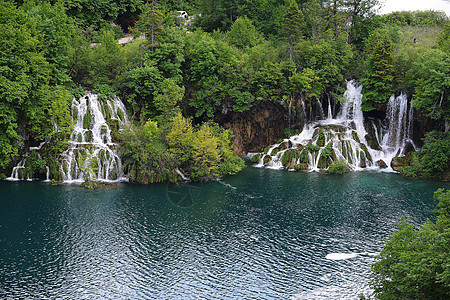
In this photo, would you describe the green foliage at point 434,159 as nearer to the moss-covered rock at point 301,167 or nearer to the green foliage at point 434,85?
the green foliage at point 434,85

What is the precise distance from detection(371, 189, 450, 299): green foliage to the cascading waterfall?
117 feet

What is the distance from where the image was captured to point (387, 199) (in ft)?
136

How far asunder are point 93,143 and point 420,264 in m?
40.9

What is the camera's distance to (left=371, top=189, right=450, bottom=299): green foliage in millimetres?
16719

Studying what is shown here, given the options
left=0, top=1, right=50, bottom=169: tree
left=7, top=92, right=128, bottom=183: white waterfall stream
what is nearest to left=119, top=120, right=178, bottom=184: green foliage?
left=7, top=92, right=128, bottom=183: white waterfall stream

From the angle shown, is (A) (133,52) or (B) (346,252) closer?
(B) (346,252)

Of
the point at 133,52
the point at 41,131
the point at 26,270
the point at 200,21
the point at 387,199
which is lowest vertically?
the point at 26,270

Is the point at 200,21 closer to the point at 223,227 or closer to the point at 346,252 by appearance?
the point at 223,227

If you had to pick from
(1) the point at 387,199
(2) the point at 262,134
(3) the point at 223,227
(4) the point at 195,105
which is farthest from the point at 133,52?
(1) the point at 387,199

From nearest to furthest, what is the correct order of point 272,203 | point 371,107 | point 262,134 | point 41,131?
point 272,203
point 41,131
point 371,107
point 262,134

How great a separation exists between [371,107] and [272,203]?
27.6 meters

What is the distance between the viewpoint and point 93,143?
49.4 m

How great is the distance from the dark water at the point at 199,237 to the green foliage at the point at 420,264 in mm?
5492

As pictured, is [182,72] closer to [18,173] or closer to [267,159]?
[267,159]
